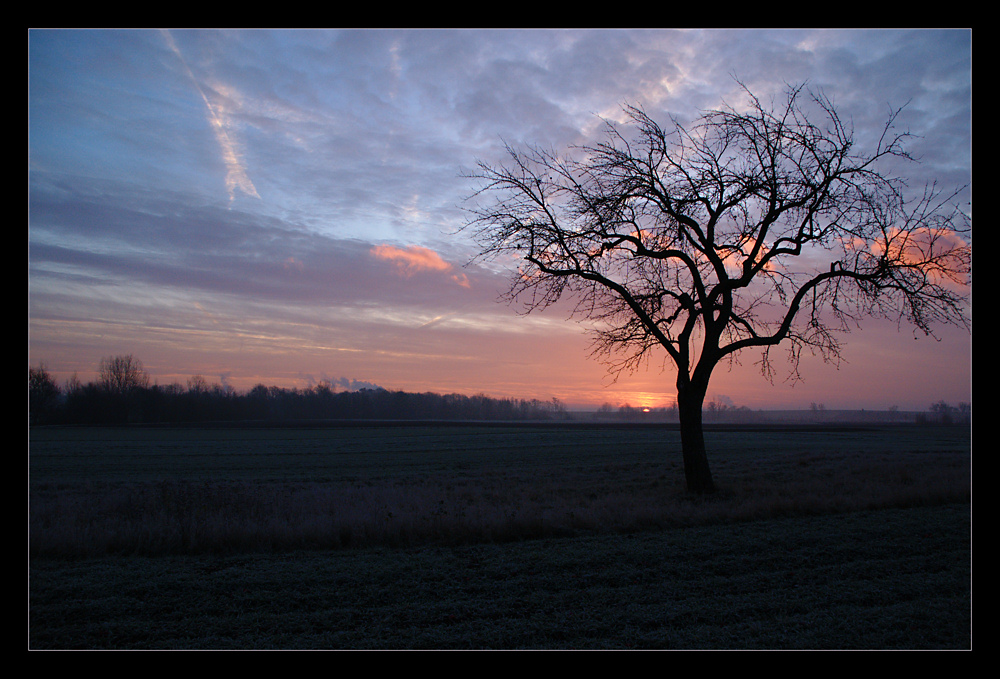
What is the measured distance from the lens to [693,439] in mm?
14672

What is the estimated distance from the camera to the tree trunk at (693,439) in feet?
47.5

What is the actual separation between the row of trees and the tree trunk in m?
42.5

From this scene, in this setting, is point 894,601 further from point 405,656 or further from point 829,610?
point 405,656

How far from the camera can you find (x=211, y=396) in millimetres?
108438

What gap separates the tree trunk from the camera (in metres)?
14.5

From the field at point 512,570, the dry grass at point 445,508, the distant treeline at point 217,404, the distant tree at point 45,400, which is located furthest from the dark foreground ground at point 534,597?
the distant tree at point 45,400

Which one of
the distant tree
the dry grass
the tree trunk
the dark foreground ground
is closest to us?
the dark foreground ground

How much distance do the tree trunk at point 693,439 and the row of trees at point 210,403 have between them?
4251cm

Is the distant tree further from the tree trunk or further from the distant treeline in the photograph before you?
the tree trunk

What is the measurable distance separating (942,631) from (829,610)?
1.00 metres

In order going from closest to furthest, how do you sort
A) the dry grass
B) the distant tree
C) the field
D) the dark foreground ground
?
the dark foreground ground < the field < the dry grass < the distant tree

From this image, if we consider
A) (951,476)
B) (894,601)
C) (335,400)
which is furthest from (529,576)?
(335,400)

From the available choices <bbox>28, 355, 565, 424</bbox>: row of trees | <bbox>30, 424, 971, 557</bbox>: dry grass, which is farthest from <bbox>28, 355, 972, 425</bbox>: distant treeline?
<bbox>30, 424, 971, 557</bbox>: dry grass

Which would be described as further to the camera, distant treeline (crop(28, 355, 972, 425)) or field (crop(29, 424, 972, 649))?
distant treeline (crop(28, 355, 972, 425))
